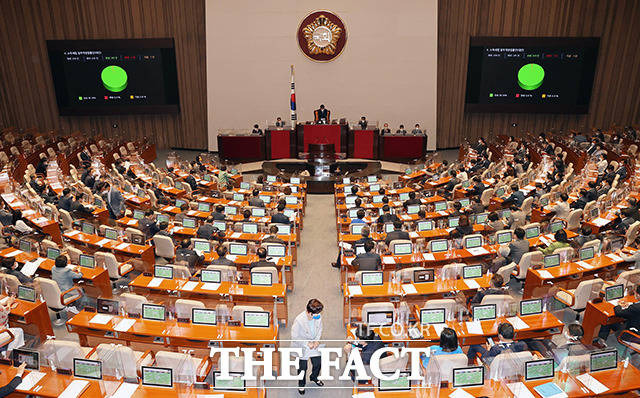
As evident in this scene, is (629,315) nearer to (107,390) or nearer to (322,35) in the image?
(107,390)

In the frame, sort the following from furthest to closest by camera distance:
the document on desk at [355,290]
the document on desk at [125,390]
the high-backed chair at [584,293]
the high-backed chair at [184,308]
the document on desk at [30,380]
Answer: the document on desk at [355,290] < the high-backed chair at [584,293] < the high-backed chair at [184,308] < the document on desk at [30,380] < the document on desk at [125,390]

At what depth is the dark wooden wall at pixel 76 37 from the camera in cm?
2166

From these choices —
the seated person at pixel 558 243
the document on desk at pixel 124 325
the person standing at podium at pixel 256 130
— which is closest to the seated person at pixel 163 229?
the document on desk at pixel 124 325

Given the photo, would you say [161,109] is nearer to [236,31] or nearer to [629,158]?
[236,31]

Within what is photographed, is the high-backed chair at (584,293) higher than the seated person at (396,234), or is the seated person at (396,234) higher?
the seated person at (396,234)

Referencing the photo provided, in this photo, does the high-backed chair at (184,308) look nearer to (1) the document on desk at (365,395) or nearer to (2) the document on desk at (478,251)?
(1) the document on desk at (365,395)

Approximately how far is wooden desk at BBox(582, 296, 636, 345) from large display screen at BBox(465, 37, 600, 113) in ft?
51.8

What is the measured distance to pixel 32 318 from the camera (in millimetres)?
7645

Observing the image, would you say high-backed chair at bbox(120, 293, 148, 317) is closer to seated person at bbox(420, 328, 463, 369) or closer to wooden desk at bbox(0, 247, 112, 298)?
wooden desk at bbox(0, 247, 112, 298)

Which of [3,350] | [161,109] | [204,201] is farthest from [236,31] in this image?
[3,350]

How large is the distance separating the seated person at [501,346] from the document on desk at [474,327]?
0.85 feet

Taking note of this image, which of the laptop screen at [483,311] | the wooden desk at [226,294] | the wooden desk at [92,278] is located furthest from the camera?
the wooden desk at [92,278]

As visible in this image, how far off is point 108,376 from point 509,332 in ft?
17.0

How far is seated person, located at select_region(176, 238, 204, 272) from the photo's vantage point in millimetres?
9234
